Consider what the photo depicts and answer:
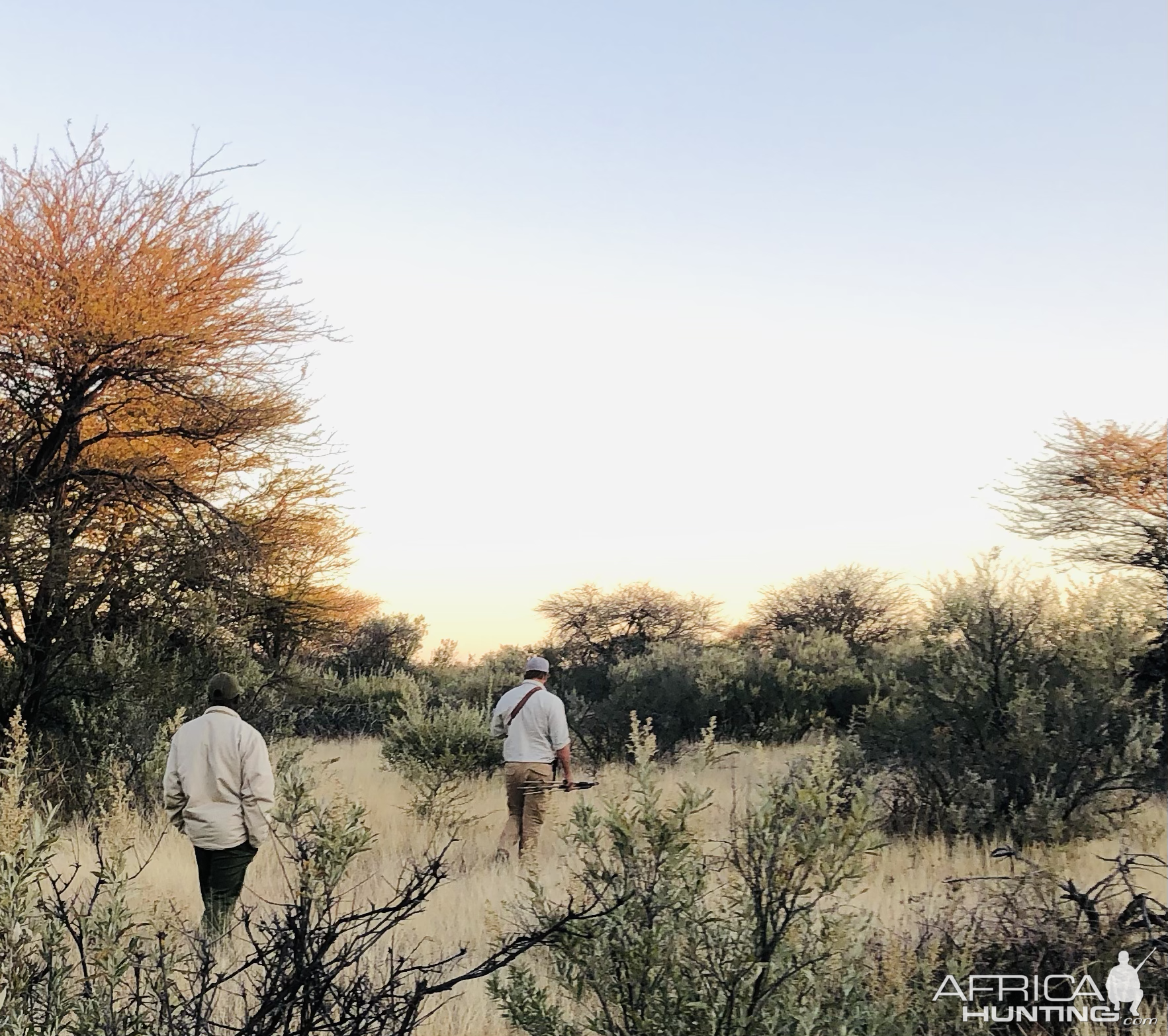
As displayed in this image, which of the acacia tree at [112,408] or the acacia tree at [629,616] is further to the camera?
the acacia tree at [629,616]

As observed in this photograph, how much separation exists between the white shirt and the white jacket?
290cm

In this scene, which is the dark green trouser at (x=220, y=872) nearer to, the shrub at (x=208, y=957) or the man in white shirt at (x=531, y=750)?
the shrub at (x=208, y=957)

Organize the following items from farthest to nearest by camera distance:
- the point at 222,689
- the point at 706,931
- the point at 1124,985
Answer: the point at 222,689
the point at 1124,985
the point at 706,931

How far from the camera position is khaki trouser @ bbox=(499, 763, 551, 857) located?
8.49m

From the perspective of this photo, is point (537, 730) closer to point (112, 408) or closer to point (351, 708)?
point (112, 408)

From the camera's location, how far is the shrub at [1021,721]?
28.6ft

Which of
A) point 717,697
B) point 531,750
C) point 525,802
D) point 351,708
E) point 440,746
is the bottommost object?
point 351,708

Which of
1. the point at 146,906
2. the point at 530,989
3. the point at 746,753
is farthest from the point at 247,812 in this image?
the point at 746,753

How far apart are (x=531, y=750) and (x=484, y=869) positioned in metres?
1.01

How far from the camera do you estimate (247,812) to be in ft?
19.2

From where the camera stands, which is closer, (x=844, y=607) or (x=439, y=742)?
(x=439, y=742)

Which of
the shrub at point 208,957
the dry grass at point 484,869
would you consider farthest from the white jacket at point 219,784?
the shrub at point 208,957

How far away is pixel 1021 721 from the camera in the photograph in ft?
28.9

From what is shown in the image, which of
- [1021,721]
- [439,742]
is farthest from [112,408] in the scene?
[1021,721]
